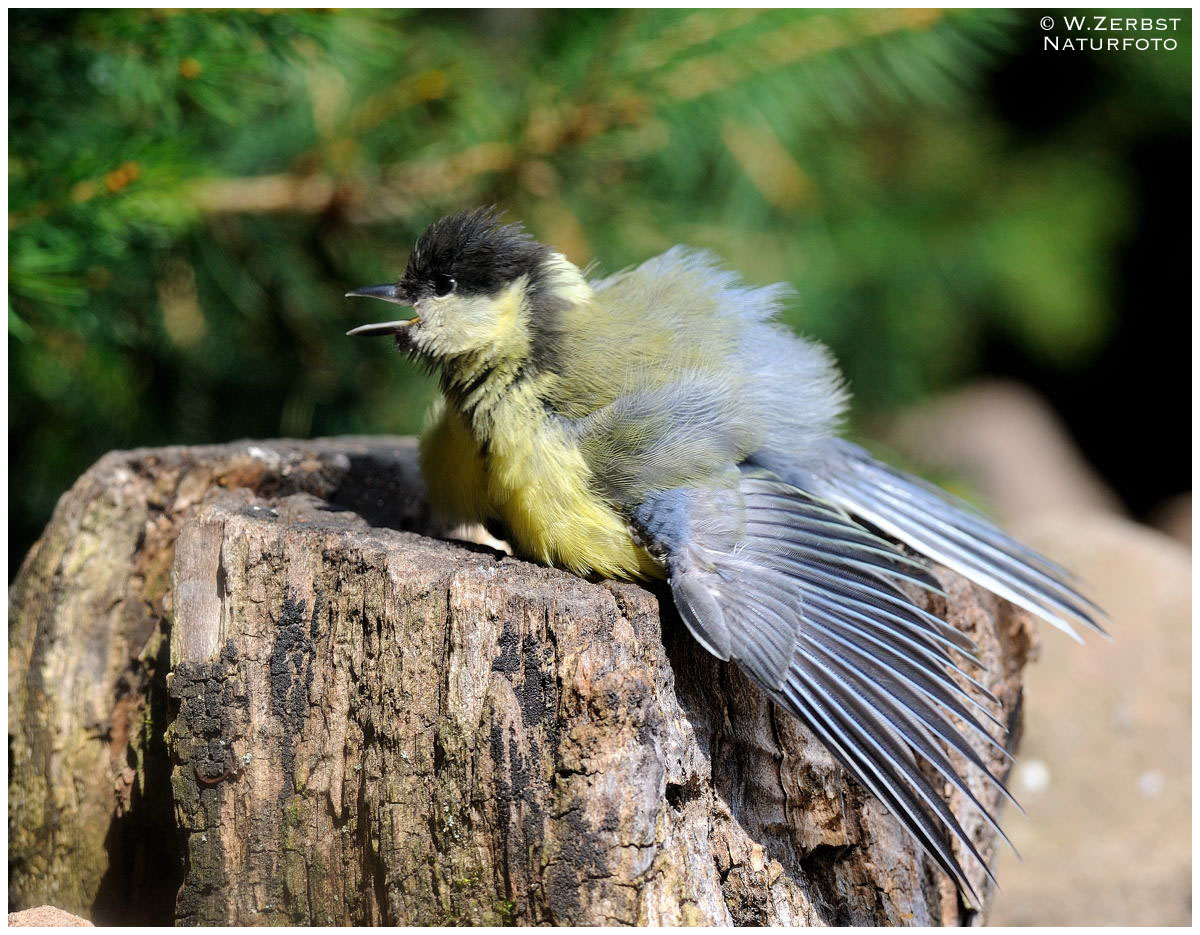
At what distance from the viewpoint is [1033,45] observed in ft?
15.9

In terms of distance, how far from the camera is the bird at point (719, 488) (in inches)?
64.5

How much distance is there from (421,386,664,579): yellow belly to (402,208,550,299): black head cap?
0.21 meters

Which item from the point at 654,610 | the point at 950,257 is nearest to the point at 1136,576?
the point at 950,257

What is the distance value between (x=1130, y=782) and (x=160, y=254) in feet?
8.81

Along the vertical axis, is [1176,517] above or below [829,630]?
above

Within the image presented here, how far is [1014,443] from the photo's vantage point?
17.6 ft

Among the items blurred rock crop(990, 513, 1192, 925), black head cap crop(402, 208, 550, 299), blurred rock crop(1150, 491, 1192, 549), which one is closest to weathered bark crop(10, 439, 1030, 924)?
black head cap crop(402, 208, 550, 299)

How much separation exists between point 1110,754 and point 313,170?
2439 mm

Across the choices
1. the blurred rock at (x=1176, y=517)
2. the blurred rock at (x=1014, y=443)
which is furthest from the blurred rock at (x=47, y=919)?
the blurred rock at (x=1176, y=517)

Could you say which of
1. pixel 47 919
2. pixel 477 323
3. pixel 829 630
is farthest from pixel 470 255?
pixel 47 919

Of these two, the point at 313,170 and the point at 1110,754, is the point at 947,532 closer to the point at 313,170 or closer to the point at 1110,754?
the point at 1110,754

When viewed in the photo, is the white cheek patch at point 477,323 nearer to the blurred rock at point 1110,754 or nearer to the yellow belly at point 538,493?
the yellow belly at point 538,493

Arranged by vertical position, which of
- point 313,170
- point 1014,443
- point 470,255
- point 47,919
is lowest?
point 47,919

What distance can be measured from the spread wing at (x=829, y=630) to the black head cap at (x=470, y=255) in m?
0.49
